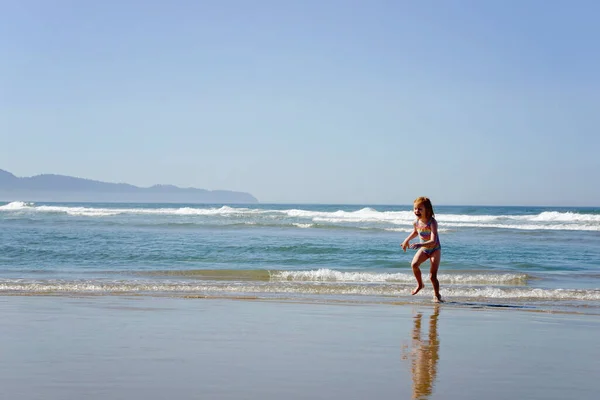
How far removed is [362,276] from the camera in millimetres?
14523

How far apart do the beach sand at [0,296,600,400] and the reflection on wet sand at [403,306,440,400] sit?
1 centimetres

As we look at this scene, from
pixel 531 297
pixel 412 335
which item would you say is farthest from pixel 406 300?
pixel 412 335

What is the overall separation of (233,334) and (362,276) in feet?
26.6

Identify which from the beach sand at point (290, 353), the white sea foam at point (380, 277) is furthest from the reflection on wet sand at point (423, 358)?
the white sea foam at point (380, 277)

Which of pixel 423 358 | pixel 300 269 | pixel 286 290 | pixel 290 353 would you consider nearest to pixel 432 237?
pixel 286 290

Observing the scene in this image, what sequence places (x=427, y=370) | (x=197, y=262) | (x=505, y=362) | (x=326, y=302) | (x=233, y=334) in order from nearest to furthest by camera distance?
(x=427, y=370) < (x=505, y=362) < (x=233, y=334) < (x=326, y=302) < (x=197, y=262)

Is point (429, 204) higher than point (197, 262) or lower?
higher

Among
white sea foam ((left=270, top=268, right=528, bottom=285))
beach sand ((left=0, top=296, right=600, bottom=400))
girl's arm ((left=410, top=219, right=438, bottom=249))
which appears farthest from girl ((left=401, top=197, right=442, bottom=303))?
white sea foam ((left=270, top=268, right=528, bottom=285))

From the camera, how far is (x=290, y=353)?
226 inches

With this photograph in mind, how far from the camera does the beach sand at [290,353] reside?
4.55m

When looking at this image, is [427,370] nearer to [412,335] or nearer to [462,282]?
[412,335]

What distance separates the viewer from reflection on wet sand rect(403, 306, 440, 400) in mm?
4617

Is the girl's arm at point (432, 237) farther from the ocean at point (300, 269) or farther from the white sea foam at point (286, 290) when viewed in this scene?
the white sea foam at point (286, 290)

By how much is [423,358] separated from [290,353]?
3.75 feet
